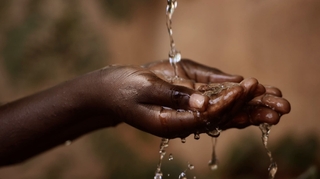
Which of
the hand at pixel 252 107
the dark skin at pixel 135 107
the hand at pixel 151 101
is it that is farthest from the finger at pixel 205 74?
the hand at pixel 151 101

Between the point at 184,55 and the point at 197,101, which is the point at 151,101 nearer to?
the point at 197,101

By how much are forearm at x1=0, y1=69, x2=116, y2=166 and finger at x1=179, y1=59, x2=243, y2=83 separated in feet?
1.10

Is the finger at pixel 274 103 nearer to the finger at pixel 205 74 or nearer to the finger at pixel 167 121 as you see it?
the finger at pixel 205 74

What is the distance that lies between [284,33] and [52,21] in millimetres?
1467

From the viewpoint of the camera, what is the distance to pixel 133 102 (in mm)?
789

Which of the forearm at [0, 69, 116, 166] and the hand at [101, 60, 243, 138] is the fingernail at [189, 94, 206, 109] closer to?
the hand at [101, 60, 243, 138]

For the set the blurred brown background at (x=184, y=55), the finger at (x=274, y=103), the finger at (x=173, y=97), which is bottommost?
the blurred brown background at (x=184, y=55)

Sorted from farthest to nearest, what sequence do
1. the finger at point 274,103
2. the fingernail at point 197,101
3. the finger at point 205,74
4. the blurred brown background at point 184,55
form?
the blurred brown background at point 184,55
the finger at point 205,74
the finger at point 274,103
the fingernail at point 197,101

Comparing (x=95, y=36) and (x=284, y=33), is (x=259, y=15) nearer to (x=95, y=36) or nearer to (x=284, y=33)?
(x=284, y=33)

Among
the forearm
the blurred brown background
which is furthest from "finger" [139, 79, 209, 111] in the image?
the blurred brown background

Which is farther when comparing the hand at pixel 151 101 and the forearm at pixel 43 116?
the forearm at pixel 43 116

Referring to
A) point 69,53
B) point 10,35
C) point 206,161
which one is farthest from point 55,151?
point 206,161

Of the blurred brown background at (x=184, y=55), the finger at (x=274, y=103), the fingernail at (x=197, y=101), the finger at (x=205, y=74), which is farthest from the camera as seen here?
the blurred brown background at (x=184, y=55)

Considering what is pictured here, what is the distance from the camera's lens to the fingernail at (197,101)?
682mm
